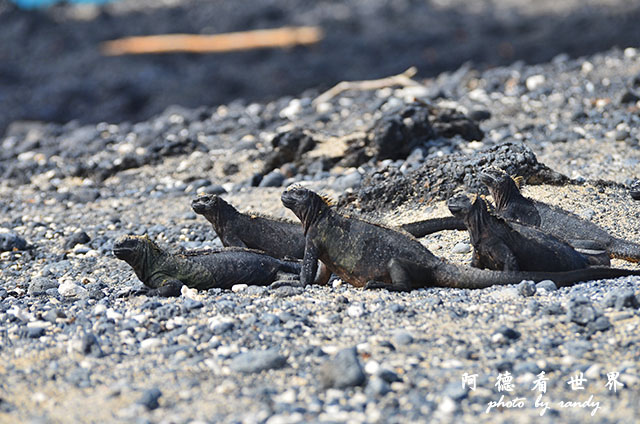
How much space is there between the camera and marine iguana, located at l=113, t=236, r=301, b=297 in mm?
6219

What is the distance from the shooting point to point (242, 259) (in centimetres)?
630

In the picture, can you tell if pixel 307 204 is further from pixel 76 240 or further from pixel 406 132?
pixel 406 132

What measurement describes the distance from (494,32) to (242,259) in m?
21.7

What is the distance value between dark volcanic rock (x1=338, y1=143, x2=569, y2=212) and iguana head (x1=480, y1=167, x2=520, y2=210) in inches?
32.1

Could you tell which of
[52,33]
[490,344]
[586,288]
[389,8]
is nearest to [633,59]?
[586,288]

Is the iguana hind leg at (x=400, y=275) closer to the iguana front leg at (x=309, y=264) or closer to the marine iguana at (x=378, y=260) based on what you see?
the marine iguana at (x=378, y=260)

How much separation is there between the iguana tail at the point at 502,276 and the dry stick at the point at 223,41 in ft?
68.9

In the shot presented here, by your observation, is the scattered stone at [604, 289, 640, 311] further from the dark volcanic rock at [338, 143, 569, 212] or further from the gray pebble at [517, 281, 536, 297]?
the dark volcanic rock at [338, 143, 569, 212]

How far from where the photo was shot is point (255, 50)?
2552 centimetres

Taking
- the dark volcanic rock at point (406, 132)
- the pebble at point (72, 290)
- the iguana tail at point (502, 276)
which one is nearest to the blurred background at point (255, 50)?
the dark volcanic rock at point (406, 132)

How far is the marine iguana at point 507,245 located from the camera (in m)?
5.59

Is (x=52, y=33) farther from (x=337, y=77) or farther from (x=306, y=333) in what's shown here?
(x=306, y=333)

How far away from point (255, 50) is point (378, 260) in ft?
68.2

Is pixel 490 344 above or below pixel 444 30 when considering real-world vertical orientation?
below
